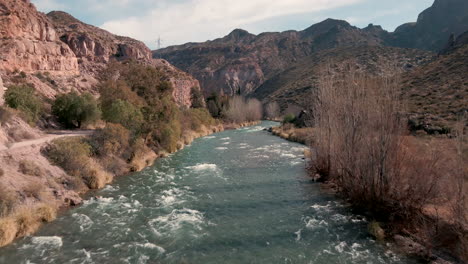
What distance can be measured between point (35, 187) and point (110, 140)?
960cm

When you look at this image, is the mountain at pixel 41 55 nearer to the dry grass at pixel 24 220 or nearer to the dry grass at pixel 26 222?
the dry grass at pixel 24 220

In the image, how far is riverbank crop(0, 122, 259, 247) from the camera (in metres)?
13.2

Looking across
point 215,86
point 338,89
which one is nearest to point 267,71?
point 215,86

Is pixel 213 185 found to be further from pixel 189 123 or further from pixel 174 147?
pixel 189 123

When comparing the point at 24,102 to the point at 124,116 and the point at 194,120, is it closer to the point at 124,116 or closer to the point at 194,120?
the point at 124,116

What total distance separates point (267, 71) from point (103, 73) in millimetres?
135059

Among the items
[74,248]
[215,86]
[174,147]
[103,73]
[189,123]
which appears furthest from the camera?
[215,86]

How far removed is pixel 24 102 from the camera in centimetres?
2762

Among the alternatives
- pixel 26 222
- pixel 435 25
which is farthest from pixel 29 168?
pixel 435 25

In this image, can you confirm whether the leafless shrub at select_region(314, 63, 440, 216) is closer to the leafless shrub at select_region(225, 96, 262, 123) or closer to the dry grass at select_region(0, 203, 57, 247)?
the dry grass at select_region(0, 203, 57, 247)

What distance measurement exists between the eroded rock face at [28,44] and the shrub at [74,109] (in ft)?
43.0

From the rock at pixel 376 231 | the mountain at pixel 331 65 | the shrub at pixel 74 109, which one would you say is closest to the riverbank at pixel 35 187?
the shrub at pixel 74 109

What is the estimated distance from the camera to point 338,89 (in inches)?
754

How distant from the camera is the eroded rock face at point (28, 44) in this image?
138 ft
